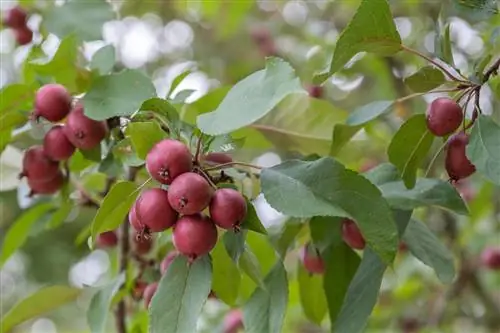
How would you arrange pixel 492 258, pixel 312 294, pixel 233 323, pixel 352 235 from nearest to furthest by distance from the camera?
pixel 352 235, pixel 312 294, pixel 233 323, pixel 492 258

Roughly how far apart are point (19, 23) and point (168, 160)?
73 cm

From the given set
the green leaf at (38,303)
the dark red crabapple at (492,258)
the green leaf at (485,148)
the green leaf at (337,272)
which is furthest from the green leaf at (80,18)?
the dark red crabapple at (492,258)

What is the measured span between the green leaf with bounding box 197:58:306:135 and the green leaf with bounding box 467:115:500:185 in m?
0.18

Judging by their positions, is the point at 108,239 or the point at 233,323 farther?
the point at 233,323

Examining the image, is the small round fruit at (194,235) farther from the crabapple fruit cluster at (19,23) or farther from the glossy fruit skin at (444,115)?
the crabapple fruit cluster at (19,23)

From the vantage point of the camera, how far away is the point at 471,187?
1.86 meters

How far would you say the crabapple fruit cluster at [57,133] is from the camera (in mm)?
872

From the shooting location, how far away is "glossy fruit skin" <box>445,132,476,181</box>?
0.79 meters

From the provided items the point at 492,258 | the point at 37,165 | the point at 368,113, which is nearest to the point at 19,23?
the point at 37,165

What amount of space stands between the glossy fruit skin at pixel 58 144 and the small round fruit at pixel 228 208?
259 mm

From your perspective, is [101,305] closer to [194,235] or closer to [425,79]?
[194,235]

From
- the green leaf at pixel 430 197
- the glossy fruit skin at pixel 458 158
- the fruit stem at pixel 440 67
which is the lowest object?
the green leaf at pixel 430 197

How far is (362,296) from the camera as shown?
87 cm

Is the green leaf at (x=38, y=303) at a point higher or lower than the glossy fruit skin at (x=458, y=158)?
lower
